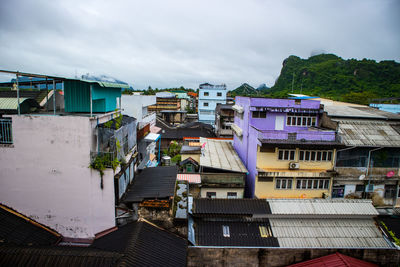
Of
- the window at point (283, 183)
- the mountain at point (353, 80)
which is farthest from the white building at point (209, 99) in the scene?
the window at point (283, 183)

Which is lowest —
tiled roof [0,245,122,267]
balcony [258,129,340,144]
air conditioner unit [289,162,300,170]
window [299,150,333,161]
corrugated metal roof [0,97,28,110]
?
tiled roof [0,245,122,267]

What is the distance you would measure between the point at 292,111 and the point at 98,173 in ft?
51.8

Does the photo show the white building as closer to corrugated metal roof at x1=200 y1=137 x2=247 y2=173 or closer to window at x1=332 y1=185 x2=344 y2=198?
corrugated metal roof at x1=200 y1=137 x2=247 y2=173

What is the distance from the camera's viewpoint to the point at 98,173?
32.4ft

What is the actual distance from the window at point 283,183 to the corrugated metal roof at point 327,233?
13.6ft

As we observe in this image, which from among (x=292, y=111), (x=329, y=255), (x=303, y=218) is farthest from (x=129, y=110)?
(x=329, y=255)

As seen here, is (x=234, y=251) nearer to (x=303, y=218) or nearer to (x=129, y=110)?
(x=303, y=218)

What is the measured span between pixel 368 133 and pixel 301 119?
4.88 metres

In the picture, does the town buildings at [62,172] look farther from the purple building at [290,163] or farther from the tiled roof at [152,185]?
the purple building at [290,163]

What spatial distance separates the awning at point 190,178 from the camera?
16.4 meters

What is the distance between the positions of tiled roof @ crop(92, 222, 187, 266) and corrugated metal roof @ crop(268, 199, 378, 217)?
606 centimetres

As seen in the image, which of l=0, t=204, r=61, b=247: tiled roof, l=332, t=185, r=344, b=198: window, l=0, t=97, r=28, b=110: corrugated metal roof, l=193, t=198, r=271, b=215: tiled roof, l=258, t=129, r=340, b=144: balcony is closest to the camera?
l=0, t=204, r=61, b=247: tiled roof

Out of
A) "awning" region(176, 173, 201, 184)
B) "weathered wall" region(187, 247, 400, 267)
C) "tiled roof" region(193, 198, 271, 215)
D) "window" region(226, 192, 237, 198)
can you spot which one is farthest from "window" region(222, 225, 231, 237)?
"window" region(226, 192, 237, 198)

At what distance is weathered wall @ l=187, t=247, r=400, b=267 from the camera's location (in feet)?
37.0
